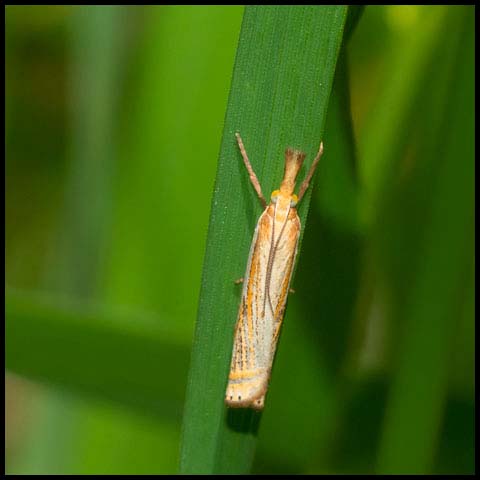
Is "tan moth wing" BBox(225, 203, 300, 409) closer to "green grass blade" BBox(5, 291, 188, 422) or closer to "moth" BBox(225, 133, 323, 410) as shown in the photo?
"moth" BBox(225, 133, 323, 410)

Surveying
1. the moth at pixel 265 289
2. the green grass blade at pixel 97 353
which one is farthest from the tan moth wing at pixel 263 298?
the green grass blade at pixel 97 353

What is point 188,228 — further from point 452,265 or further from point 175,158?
point 452,265

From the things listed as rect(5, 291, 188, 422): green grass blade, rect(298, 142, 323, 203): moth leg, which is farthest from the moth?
rect(5, 291, 188, 422): green grass blade

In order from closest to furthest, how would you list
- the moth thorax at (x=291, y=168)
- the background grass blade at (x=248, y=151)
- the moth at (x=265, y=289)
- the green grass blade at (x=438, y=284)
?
the background grass blade at (x=248, y=151), the moth thorax at (x=291, y=168), the moth at (x=265, y=289), the green grass blade at (x=438, y=284)

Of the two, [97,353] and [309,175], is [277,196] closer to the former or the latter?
[309,175]

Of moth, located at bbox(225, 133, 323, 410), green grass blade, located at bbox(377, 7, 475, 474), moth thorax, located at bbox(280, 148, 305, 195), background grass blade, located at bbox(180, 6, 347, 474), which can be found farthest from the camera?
green grass blade, located at bbox(377, 7, 475, 474)

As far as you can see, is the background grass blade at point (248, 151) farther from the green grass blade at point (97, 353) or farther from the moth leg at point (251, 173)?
the green grass blade at point (97, 353)

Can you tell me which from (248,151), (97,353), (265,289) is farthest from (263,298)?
(97,353)
